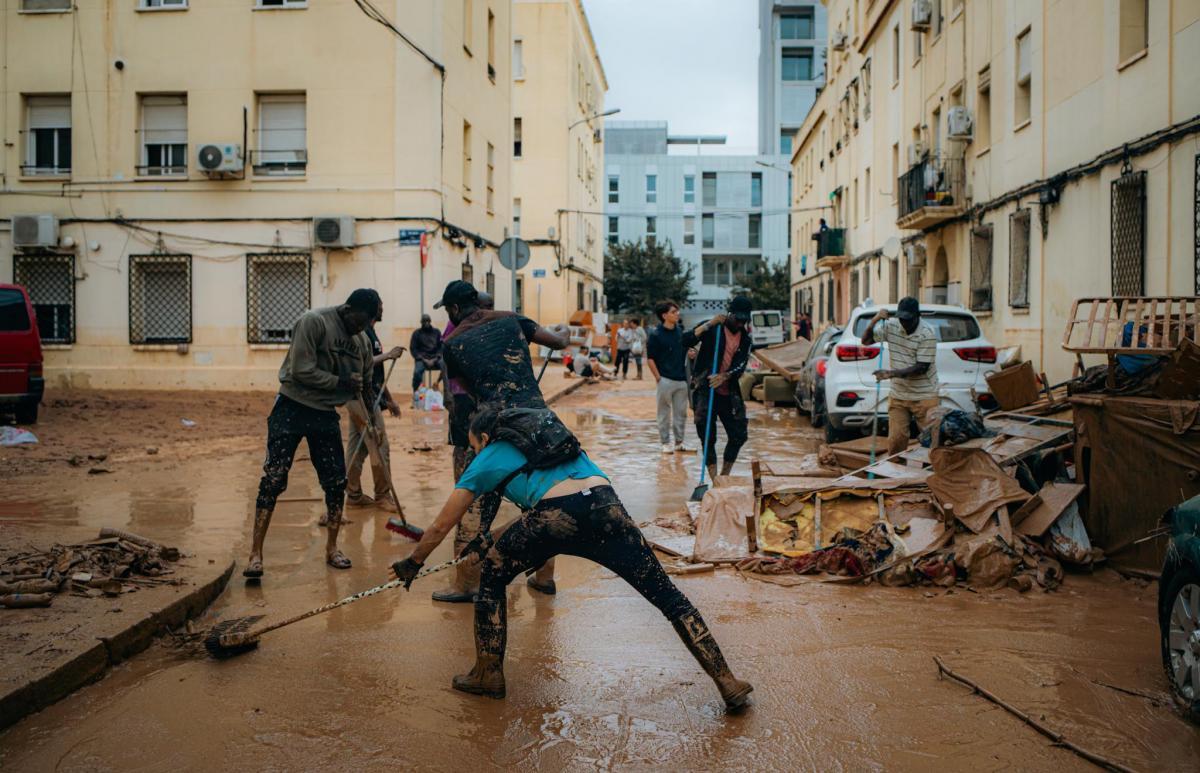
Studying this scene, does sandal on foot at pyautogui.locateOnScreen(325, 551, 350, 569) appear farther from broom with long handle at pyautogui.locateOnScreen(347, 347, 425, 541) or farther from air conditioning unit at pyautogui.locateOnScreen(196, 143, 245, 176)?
air conditioning unit at pyautogui.locateOnScreen(196, 143, 245, 176)

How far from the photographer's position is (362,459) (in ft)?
31.7

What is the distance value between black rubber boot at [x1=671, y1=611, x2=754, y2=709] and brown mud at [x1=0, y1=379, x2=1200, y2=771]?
0.37 ft

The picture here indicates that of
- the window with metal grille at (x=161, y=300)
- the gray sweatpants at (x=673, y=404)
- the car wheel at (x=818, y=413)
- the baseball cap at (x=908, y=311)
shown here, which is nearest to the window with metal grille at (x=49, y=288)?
the window with metal grille at (x=161, y=300)

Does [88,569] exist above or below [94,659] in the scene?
above

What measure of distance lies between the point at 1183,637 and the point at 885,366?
7802 mm

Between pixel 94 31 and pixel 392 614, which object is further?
pixel 94 31

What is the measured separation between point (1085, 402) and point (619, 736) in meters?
4.19

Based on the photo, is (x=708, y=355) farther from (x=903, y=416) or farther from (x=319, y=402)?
(x=319, y=402)

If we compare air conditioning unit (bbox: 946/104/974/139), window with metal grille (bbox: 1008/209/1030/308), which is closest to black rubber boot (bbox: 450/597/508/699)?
window with metal grille (bbox: 1008/209/1030/308)

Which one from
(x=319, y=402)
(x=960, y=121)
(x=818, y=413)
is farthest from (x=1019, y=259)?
(x=319, y=402)

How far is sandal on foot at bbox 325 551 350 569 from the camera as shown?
6.93 meters

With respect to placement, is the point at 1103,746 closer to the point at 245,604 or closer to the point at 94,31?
the point at 245,604

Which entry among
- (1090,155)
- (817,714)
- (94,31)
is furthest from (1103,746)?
(94,31)

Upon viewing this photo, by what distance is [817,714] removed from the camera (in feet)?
14.3
